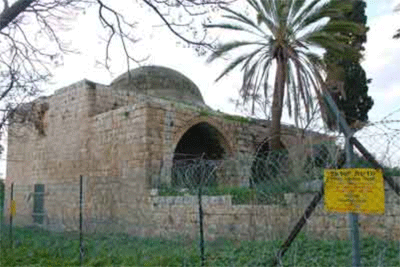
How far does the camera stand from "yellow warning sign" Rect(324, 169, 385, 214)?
351 centimetres

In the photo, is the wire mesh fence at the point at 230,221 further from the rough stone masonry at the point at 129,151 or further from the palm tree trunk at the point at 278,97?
the palm tree trunk at the point at 278,97

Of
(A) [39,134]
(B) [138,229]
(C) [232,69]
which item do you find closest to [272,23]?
(C) [232,69]

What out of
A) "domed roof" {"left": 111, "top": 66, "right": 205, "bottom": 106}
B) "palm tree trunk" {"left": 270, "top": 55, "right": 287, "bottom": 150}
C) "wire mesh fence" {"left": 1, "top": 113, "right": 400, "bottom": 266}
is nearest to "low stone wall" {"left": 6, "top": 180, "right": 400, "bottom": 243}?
"wire mesh fence" {"left": 1, "top": 113, "right": 400, "bottom": 266}

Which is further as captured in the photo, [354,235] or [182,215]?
[182,215]

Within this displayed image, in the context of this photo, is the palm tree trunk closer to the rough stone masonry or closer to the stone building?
the stone building

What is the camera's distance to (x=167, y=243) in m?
9.91

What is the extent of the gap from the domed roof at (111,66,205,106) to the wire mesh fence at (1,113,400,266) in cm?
445

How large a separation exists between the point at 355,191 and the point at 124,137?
10634 mm

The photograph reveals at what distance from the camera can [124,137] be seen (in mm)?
13695

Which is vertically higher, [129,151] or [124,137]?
[124,137]

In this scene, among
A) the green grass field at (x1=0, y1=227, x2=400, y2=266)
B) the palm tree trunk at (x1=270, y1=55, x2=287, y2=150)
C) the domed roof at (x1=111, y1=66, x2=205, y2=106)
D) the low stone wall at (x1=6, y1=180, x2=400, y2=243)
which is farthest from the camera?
the domed roof at (x1=111, y1=66, x2=205, y2=106)

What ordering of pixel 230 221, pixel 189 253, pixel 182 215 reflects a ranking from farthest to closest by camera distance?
pixel 182 215, pixel 230 221, pixel 189 253

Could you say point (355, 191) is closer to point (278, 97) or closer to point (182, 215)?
point (182, 215)

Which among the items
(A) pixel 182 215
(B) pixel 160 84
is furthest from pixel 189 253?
(B) pixel 160 84
